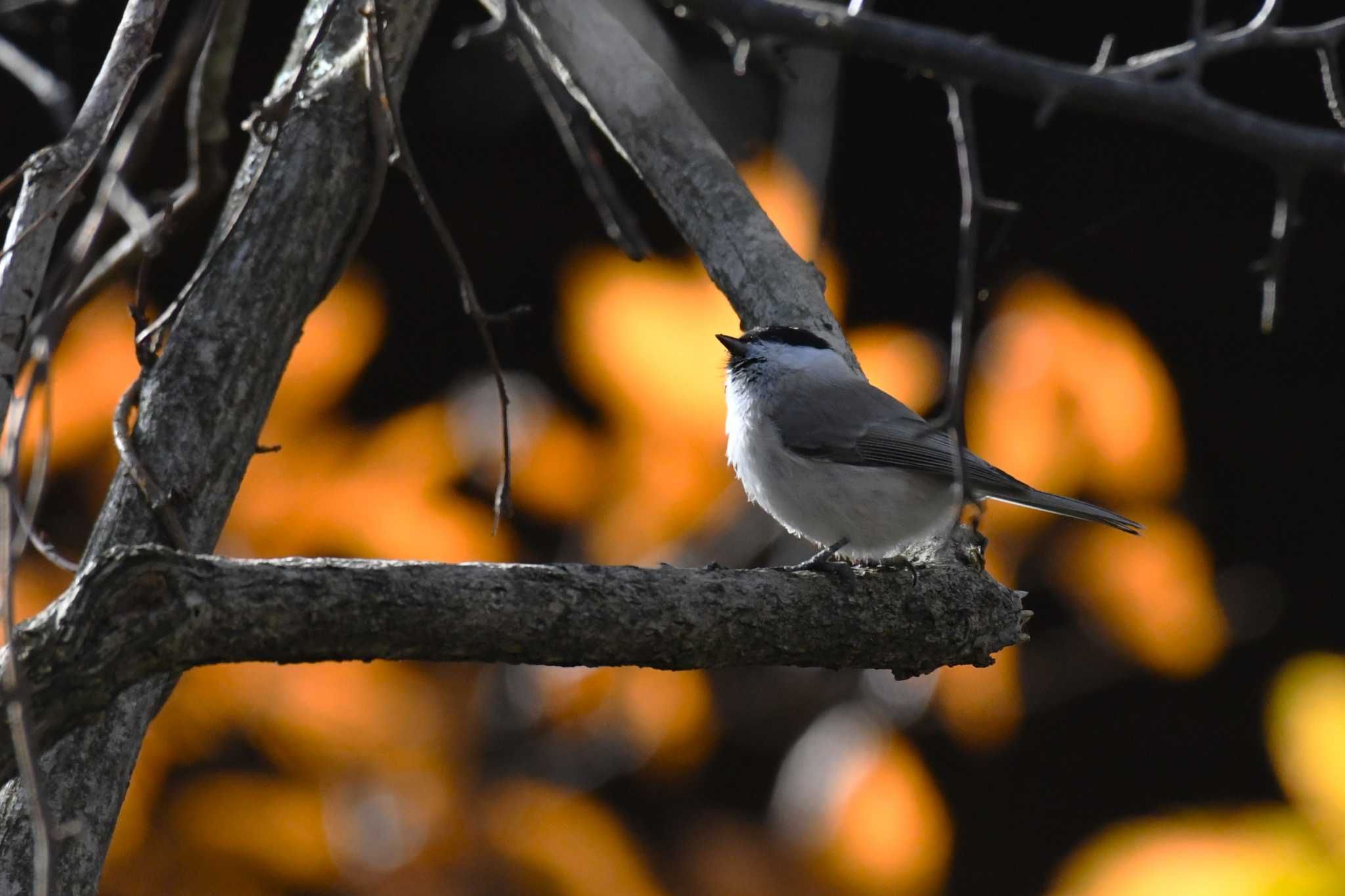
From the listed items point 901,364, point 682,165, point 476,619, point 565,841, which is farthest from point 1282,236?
point 565,841

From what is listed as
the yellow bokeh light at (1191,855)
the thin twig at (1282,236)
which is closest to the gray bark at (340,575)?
the thin twig at (1282,236)

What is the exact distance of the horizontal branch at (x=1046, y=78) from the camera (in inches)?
121

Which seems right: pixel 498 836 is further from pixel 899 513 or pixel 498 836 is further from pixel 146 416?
pixel 146 416

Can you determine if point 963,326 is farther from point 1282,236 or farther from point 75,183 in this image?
point 1282,236

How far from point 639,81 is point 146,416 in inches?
64.4

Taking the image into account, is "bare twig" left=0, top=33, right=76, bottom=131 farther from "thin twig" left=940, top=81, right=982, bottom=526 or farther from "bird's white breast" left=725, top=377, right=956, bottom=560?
"thin twig" left=940, top=81, right=982, bottom=526

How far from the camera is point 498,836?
13.7ft

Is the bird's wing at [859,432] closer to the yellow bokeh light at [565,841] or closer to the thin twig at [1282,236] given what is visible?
the thin twig at [1282,236]

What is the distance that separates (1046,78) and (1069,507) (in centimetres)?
120

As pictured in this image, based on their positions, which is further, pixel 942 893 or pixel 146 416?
pixel 942 893

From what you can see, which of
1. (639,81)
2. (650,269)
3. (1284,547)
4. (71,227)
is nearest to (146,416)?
(639,81)

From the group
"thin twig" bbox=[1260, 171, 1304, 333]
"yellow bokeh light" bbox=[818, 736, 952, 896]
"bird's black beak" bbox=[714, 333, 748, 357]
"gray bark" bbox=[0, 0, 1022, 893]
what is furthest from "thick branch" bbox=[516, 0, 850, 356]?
"yellow bokeh light" bbox=[818, 736, 952, 896]

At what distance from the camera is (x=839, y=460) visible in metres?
3.44

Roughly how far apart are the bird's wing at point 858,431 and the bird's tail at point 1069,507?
0.48 ft
